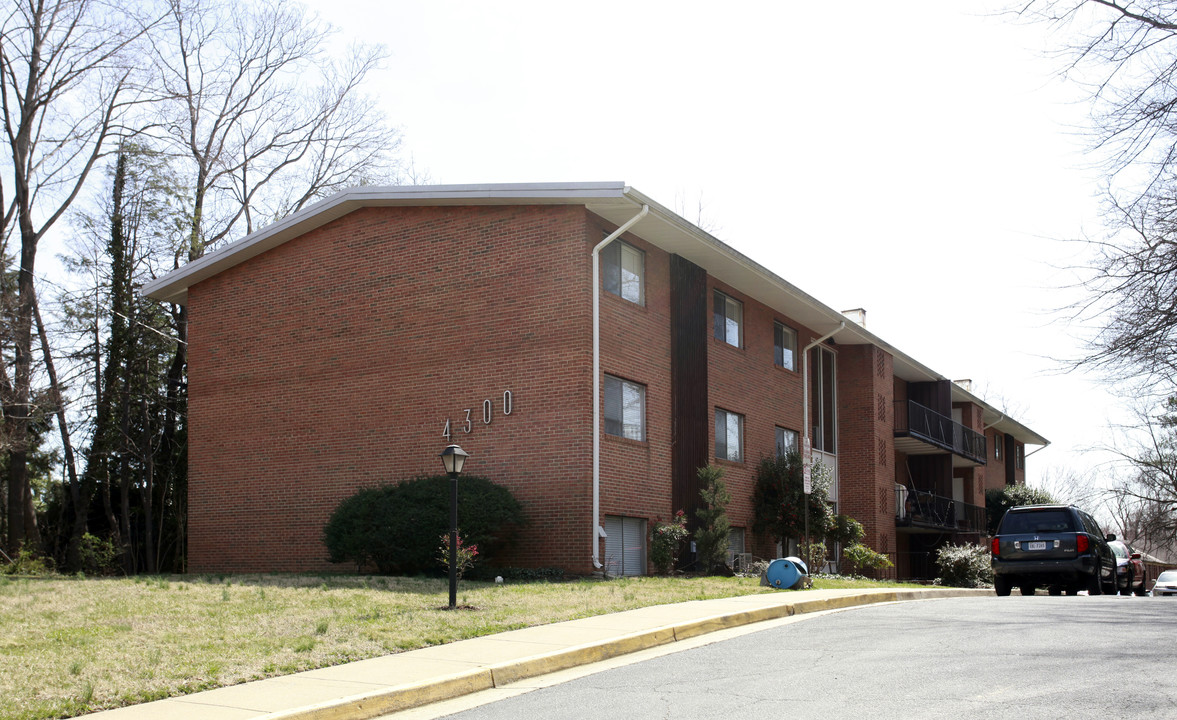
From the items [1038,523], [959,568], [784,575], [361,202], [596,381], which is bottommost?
[959,568]

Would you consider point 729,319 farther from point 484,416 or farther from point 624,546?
point 484,416

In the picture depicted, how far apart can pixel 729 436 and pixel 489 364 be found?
23.2 ft

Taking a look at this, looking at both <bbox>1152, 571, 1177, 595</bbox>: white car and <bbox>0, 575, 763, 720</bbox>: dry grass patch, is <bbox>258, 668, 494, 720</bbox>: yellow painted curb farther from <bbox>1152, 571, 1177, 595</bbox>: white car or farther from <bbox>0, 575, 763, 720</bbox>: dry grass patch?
<bbox>1152, 571, 1177, 595</bbox>: white car

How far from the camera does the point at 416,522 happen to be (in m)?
18.4

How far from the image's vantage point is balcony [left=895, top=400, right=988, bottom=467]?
35500mm

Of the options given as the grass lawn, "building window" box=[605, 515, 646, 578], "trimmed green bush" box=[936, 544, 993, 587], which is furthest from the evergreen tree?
"trimmed green bush" box=[936, 544, 993, 587]

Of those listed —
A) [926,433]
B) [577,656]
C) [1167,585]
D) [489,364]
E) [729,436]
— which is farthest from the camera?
[926,433]

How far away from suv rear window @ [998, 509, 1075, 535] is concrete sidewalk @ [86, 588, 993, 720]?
869cm

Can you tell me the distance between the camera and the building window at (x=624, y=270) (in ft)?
69.8

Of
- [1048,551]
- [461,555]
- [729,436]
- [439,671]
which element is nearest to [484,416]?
[461,555]

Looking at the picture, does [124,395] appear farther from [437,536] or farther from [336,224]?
[437,536]

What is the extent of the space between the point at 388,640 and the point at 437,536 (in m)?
8.00

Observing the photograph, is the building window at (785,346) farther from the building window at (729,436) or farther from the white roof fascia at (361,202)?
the white roof fascia at (361,202)

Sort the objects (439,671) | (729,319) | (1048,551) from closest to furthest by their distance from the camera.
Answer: (439,671), (1048,551), (729,319)
